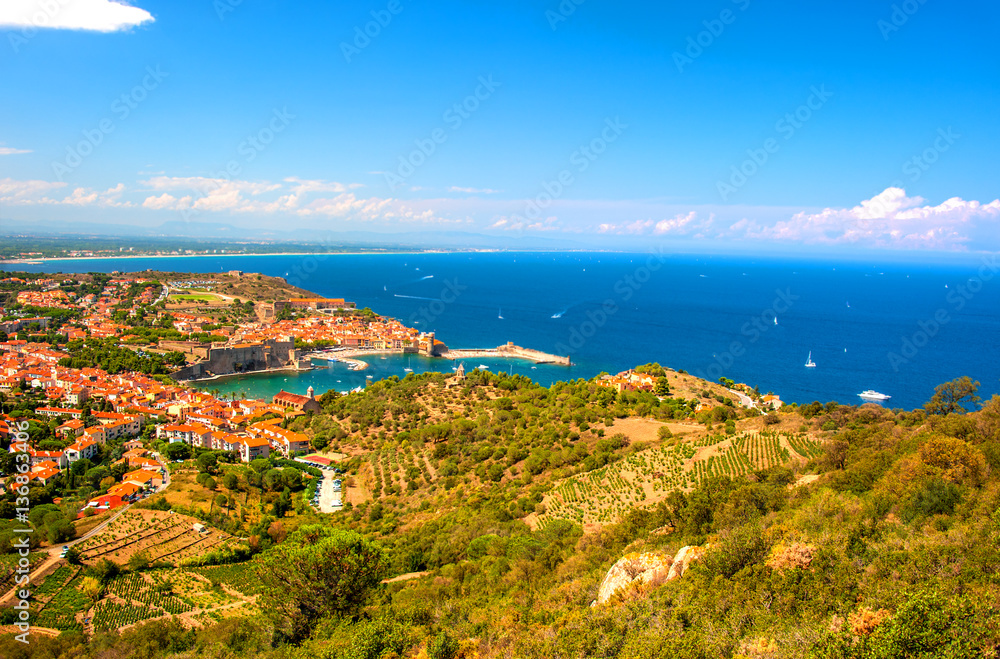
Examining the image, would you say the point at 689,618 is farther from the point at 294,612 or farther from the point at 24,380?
the point at 24,380

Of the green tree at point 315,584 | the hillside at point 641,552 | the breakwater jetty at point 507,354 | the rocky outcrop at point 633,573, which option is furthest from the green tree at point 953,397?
the breakwater jetty at point 507,354

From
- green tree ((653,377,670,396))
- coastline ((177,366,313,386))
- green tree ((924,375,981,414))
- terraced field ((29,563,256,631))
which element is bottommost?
coastline ((177,366,313,386))

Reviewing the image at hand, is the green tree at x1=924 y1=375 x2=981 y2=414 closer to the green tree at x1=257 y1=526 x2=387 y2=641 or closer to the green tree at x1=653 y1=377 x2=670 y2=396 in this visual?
the green tree at x1=653 y1=377 x2=670 y2=396

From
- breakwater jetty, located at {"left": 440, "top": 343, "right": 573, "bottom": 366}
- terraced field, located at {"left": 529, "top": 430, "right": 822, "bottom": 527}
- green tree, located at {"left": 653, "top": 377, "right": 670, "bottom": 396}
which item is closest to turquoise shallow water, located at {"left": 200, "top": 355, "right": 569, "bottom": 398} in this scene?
breakwater jetty, located at {"left": 440, "top": 343, "right": 573, "bottom": 366}

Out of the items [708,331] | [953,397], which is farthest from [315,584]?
[708,331]

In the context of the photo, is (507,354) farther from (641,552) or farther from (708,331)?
(641,552)

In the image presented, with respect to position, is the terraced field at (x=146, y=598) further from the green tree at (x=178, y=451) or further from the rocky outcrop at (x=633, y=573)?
the green tree at (x=178, y=451)
